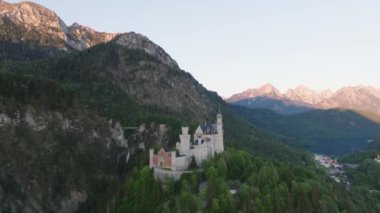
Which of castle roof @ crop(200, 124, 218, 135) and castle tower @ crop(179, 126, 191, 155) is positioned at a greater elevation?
castle roof @ crop(200, 124, 218, 135)

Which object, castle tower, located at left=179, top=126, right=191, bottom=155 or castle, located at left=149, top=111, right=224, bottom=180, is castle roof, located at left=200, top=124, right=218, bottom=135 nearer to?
castle, located at left=149, top=111, right=224, bottom=180

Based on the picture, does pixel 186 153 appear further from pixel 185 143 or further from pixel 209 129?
pixel 209 129

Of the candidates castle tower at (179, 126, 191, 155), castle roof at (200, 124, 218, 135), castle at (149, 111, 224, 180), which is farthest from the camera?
castle roof at (200, 124, 218, 135)

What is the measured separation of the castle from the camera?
445 ft

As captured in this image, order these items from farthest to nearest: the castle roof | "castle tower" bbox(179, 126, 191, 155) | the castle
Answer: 1. the castle roof
2. "castle tower" bbox(179, 126, 191, 155)
3. the castle

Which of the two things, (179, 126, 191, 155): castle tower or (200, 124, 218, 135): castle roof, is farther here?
(200, 124, 218, 135): castle roof

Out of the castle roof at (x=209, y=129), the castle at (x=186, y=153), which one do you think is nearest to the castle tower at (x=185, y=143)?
the castle at (x=186, y=153)

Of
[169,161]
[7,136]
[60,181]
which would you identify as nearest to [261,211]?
[169,161]

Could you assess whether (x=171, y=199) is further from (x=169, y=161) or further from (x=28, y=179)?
(x=28, y=179)

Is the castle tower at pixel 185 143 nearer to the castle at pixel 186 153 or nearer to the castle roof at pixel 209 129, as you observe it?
the castle at pixel 186 153

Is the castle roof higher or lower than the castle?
higher

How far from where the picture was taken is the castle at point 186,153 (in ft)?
445

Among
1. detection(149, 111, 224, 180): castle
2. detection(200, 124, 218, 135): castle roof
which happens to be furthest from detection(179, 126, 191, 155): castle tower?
detection(200, 124, 218, 135): castle roof

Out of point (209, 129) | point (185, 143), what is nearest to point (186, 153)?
point (185, 143)
